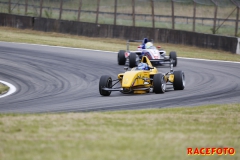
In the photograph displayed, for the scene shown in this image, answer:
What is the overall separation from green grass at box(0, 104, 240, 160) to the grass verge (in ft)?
57.4

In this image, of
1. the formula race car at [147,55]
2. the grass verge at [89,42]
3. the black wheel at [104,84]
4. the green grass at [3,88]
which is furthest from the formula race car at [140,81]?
the grass verge at [89,42]

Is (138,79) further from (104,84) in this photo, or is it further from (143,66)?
(104,84)

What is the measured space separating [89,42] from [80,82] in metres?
14.6

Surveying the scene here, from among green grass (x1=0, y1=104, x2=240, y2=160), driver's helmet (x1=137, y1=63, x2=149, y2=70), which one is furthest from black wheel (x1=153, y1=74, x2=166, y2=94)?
green grass (x1=0, y1=104, x2=240, y2=160)

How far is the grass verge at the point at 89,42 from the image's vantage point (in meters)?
29.0

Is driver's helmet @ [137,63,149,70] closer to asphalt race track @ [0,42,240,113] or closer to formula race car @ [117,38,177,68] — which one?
asphalt race track @ [0,42,240,113]

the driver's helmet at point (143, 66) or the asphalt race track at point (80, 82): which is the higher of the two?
→ the driver's helmet at point (143, 66)

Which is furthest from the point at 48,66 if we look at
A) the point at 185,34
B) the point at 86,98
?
the point at 185,34

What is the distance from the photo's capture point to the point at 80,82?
62.7 ft

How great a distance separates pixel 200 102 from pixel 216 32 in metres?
17.5

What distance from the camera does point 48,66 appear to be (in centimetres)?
2295

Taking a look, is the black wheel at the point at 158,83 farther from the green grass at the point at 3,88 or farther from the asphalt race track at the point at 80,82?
the green grass at the point at 3,88

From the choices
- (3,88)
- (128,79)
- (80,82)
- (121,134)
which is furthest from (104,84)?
(121,134)

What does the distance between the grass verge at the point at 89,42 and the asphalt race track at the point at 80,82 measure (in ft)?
6.77
